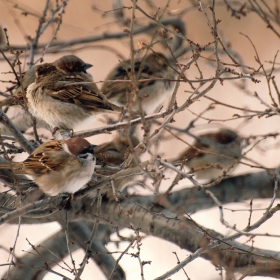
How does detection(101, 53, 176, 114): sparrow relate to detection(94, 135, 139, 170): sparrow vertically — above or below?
above

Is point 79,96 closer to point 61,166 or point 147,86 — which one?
point 61,166

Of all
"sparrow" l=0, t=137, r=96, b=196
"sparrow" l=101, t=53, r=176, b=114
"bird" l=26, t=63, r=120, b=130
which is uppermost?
"sparrow" l=101, t=53, r=176, b=114

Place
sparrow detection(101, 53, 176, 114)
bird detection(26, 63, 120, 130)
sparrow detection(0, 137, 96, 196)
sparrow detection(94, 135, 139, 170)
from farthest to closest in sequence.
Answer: sparrow detection(101, 53, 176, 114) → sparrow detection(94, 135, 139, 170) → bird detection(26, 63, 120, 130) → sparrow detection(0, 137, 96, 196)

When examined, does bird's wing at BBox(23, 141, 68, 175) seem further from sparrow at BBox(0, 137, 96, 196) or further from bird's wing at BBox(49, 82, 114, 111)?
bird's wing at BBox(49, 82, 114, 111)

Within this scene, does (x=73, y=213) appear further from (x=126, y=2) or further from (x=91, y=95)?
(x=126, y=2)

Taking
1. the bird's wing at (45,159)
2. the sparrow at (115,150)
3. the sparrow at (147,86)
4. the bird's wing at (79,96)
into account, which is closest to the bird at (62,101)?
the bird's wing at (79,96)

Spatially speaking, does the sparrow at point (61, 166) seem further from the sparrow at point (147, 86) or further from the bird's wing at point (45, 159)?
the sparrow at point (147, 86)

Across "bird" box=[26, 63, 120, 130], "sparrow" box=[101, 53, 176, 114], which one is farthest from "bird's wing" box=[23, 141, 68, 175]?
"sparrow" box=[101, 53, 176, 114]

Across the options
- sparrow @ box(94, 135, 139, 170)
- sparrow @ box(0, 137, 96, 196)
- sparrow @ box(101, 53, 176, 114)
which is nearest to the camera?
sparrow @ box(0, 137, 96, 196)

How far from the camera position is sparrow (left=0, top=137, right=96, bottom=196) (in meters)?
4.11

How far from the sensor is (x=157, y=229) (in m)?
4.89

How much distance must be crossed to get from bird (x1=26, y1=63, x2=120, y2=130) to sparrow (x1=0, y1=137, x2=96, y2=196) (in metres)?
1.02

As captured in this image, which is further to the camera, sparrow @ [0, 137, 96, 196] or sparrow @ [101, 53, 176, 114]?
sparrow @ [101, 53, 176, 114]

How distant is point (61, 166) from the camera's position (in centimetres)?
425
